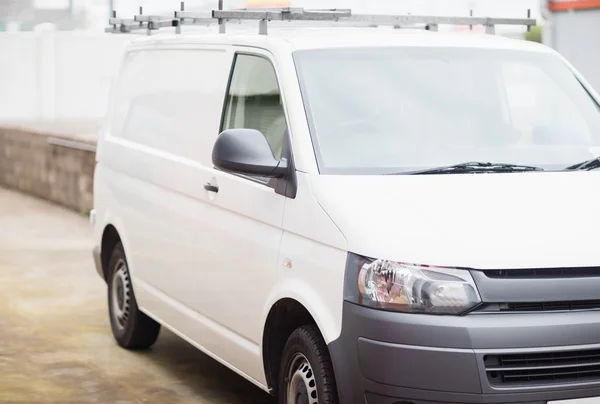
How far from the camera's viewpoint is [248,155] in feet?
18.1

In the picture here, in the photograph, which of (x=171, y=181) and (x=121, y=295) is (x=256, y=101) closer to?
(x=171, y=181)

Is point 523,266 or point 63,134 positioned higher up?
point 523,266

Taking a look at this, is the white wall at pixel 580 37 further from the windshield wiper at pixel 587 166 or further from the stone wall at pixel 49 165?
the stone wall at pixel 49 165

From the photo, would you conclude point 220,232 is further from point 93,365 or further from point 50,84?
point 50,84

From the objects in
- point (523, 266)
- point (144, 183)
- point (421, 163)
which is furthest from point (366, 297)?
point (144, 183)

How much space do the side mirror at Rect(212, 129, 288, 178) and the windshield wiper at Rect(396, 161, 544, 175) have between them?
59cm

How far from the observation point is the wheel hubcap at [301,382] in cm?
522

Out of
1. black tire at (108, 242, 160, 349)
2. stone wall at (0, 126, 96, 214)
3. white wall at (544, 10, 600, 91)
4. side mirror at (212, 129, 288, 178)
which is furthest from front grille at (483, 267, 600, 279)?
stone wall at (0, 126, 96, 214)

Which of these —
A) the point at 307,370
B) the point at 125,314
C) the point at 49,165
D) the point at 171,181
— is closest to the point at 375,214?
the point at 307,370

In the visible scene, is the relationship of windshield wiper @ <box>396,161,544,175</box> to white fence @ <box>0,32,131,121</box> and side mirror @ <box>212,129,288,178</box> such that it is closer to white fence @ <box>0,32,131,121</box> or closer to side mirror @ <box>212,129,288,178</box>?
side mirror @ <box>212,129,288,178</box>

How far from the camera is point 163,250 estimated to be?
7133 mm

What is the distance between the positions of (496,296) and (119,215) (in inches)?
157

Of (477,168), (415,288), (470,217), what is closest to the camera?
(415,288)

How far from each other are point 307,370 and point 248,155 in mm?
964
